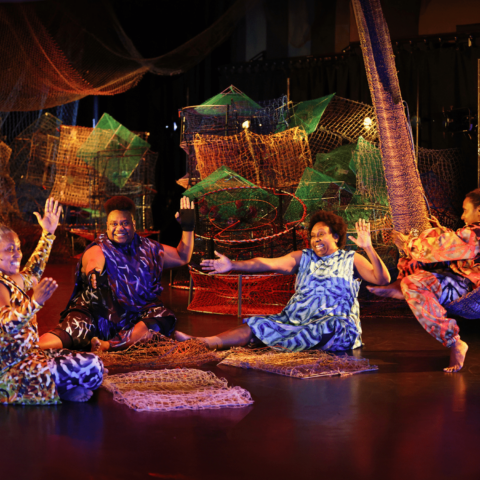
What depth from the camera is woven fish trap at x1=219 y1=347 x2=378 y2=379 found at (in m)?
3.74

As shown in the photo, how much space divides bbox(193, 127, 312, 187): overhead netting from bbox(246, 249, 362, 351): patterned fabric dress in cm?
263

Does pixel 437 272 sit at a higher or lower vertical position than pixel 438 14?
lower

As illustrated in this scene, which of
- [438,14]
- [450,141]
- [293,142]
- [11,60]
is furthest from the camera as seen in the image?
[438,14]

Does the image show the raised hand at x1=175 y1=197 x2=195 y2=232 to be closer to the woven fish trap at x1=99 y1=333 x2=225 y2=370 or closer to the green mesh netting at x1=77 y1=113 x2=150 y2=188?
the woven fish trap at x1=99 y1=333 x2=225 y2=370

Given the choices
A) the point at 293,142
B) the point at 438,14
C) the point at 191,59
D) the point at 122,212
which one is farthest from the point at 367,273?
the point at 438,14

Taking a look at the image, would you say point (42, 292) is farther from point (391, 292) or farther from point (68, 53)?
point (68, 53)

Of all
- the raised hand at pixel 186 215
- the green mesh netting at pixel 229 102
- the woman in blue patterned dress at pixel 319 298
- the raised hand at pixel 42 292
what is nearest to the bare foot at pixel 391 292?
the woman in blue patterned dress at pixel 319 298

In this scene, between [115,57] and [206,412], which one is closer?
[206,412]

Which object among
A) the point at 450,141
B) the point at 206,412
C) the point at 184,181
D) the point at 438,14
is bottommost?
the point at 206,412

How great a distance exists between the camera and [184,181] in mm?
7359

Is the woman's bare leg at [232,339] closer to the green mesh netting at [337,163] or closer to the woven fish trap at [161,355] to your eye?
the woven fish trap at [161,355]

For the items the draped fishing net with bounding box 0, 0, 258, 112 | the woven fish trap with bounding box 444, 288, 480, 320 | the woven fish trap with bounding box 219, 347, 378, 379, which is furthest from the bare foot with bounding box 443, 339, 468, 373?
the draped fishing net with bounding box 0, 0, 258, 112

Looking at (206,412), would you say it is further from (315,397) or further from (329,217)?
(329,217)

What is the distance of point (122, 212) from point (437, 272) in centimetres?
207
